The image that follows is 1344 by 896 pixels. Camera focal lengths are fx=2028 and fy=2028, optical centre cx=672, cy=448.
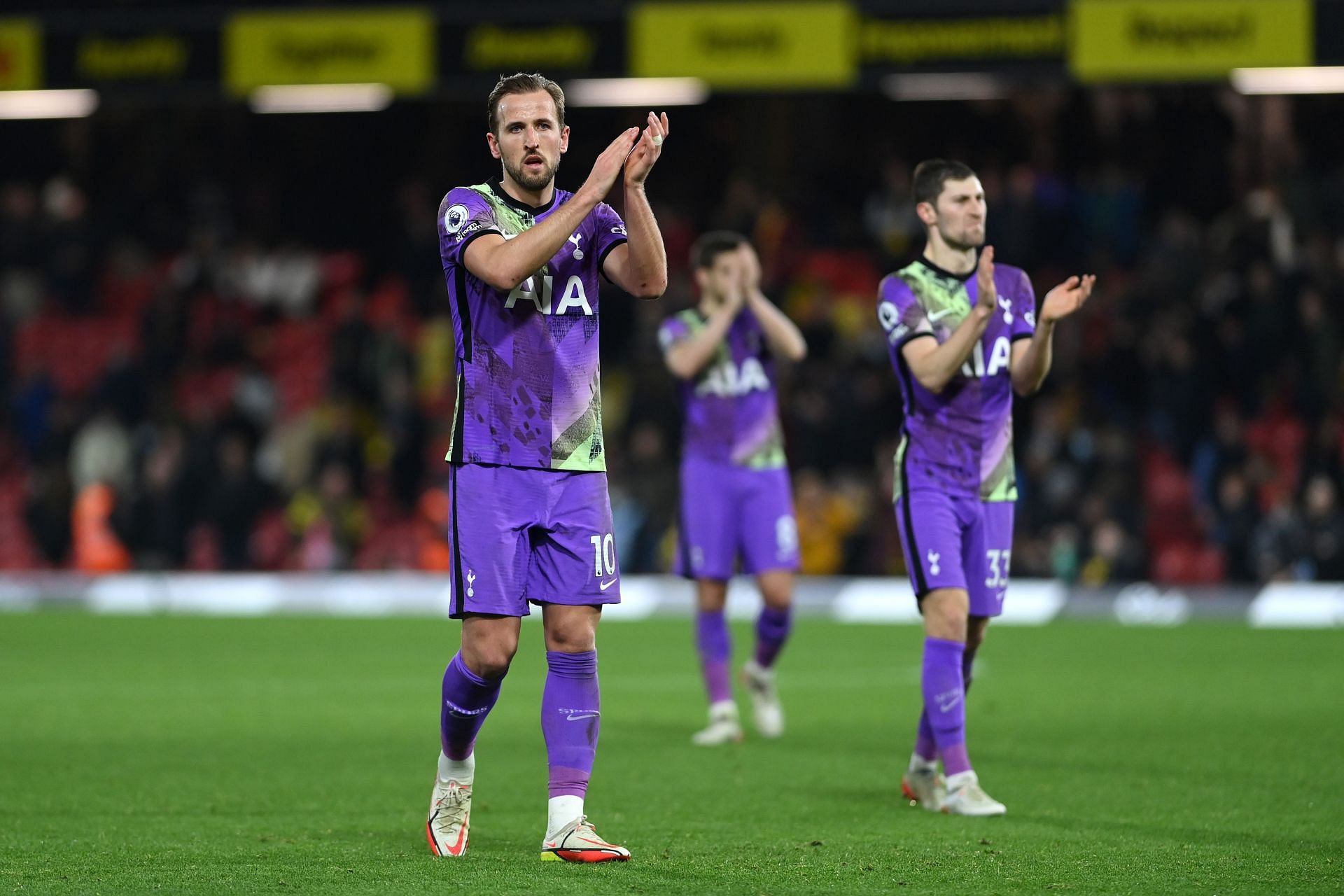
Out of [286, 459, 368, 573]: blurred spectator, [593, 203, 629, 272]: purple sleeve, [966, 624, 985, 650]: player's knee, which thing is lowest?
[286, 459, 368, 573]: blurred spectator

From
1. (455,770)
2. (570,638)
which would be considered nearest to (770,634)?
(455,770)

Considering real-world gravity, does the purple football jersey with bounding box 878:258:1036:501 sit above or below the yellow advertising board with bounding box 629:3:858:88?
below

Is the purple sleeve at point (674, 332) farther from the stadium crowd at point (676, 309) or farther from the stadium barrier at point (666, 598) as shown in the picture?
the stadium crowd at point (676, 309)

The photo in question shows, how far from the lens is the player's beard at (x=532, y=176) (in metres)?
6.41

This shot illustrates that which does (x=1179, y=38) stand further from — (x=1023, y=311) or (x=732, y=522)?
(x=1023, y=311)

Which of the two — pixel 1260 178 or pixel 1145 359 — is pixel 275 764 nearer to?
pixel 1145 359

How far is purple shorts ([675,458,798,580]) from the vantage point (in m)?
10.8

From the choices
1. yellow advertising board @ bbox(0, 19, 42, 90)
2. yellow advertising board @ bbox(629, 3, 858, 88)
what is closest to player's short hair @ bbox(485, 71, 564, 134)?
yellow advertising board @ bbox(629, 3, 858, 88)

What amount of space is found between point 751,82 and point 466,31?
111 inches

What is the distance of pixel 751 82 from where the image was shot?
747 inches

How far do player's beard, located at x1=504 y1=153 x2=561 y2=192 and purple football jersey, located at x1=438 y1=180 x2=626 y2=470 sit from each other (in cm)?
11

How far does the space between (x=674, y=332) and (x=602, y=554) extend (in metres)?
4.59

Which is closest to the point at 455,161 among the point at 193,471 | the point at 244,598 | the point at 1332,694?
the point at 193,471

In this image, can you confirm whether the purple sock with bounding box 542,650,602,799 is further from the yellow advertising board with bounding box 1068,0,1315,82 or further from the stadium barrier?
the yellow advertising board with bounding box 1068,0,1315,82
